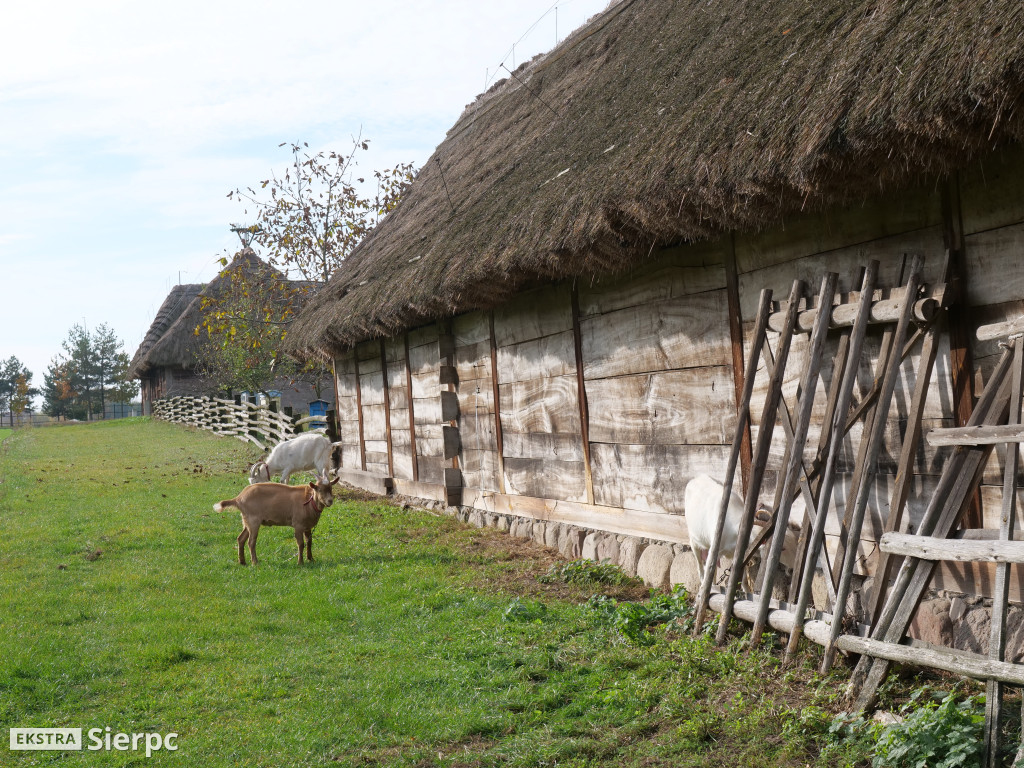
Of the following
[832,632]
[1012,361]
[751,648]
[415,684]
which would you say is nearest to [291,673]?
[415,684]

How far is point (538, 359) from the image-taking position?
23.9 ft

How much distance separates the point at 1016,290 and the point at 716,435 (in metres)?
2.06

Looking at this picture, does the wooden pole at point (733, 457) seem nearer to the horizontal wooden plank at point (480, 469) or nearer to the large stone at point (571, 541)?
the large stone at point (571, 541)

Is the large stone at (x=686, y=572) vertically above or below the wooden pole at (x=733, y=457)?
below

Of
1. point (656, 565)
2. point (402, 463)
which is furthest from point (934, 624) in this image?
point (402, 463)

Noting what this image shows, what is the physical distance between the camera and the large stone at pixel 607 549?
6.22 m

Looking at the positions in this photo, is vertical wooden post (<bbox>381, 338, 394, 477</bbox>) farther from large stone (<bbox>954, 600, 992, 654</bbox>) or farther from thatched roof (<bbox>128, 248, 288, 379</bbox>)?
thatched roof (<bbox>128, 248, 288, 379</bbox>)

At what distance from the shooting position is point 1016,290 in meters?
3.53

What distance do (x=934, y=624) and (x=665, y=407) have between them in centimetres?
232

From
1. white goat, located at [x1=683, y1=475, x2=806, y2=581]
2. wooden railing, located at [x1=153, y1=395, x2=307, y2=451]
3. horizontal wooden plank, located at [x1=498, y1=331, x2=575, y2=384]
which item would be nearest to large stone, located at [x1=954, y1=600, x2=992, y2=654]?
white goat, located at [x1=683, y1=475, x2=806, y2=581]

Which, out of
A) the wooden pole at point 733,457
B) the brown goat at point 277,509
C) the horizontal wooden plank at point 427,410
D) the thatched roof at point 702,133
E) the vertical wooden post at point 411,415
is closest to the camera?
the thatched roof at point 702,133

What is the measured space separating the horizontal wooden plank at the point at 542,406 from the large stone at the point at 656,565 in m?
1.34

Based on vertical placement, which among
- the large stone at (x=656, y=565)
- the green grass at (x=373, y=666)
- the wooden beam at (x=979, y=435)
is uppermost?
the wooden beam at (x=979, y=435)

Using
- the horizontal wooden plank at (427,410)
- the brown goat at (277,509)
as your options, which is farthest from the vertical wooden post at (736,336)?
the horizontal wooden plank at (427,410)
